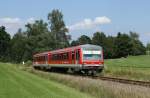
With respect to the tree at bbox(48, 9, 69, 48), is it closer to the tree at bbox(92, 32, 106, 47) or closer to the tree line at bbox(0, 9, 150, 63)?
the tree line at bbox(0, 9, 150, 63)

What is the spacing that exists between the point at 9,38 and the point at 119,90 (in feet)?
571

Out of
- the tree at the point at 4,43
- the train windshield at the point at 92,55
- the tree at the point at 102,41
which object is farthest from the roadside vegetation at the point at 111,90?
the tree at the point at 4,43

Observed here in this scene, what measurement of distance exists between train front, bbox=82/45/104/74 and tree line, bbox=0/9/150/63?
240 ft

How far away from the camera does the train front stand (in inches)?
1556

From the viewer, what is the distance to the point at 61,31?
127625 mm

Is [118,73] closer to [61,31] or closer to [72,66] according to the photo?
[72,66]

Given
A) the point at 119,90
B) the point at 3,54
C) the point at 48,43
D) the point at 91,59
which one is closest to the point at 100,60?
the point at 91,59

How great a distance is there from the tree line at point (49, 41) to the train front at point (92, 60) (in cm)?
7303

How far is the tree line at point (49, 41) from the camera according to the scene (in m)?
121

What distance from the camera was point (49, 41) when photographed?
118875 mm

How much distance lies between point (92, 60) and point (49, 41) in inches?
3120

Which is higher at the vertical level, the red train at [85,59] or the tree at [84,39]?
the tree at [84,39]

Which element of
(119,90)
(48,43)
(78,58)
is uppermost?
(48,43)

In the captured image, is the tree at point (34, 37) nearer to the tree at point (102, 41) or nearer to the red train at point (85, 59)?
→ the tree at point (102, 41)
